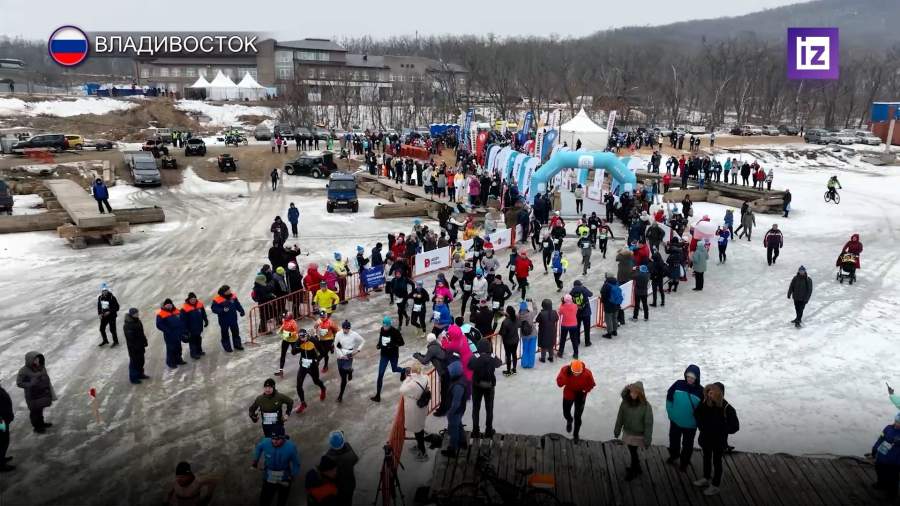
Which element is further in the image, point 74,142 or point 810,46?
point 74,142

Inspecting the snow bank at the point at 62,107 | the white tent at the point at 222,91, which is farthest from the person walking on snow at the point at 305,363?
the white tent at the point at 222,91

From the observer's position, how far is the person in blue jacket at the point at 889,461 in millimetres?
6949

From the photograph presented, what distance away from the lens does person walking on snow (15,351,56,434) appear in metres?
9.12

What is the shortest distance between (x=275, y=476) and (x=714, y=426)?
5.01m

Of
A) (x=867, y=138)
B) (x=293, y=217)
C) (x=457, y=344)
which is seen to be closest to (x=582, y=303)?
(x=457, y=344)

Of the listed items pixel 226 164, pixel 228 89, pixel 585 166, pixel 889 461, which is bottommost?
pixel 889 461

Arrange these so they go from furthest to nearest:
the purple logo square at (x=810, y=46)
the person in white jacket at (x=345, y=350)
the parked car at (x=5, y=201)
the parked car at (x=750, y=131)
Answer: the parked car at (x=750, y=131) → the purple logo square at (x=810, y=46) → the parked car at (x=5, y=201) → the person in white jacket at (x=345, y=350)

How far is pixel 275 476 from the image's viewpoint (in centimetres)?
705

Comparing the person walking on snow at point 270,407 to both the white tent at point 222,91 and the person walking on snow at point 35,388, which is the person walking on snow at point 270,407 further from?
the white tent at point 222,91

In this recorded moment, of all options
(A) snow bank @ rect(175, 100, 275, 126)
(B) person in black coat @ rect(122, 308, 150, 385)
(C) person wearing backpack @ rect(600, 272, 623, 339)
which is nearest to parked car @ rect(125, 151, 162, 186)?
(B) person in black coat @ rect(122, 308, 150, 385)

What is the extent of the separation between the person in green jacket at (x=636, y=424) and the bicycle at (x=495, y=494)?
1359mm

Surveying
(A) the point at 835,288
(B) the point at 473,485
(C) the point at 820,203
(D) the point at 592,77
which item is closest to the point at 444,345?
(B) the point at 473,485

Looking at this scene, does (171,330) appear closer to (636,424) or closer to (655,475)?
(636,424)

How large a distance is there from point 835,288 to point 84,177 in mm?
35243
